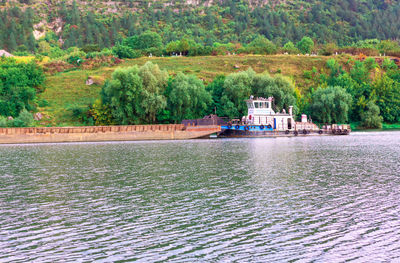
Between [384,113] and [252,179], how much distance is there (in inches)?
3295

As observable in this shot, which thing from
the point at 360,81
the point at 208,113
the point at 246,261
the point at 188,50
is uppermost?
the point at 188,50

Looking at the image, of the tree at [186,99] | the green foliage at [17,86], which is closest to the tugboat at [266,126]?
the tree at [186,99]

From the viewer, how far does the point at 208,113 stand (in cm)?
8981

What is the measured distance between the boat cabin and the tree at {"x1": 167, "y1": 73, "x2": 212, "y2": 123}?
10113 mm

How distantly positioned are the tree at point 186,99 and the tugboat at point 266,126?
27.2 feet

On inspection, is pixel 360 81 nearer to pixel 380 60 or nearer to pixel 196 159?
pixel 380 60

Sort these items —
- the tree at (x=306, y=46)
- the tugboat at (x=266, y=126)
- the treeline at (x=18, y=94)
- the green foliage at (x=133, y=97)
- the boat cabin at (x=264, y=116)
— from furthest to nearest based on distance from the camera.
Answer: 1. the tree at (x=306, y=46)
2. the green foliage at (x=133, y=97)
3. the treeline at (x=18, y=94)
4. the boat cabin at (x=264, y=116)
5. the tugboat at (x=266, y=126)

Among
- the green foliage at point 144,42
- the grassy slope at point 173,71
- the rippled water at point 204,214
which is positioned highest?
the green foliage at point 144,42

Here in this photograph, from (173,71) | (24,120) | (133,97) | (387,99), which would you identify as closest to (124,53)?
(173,71)

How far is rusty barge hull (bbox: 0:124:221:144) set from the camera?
75312 mm

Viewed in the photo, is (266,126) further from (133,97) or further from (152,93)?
(133,97)

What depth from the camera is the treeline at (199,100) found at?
8394cm

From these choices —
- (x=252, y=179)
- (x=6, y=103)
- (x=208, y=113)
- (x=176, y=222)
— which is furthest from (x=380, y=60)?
(x=176, y=222)

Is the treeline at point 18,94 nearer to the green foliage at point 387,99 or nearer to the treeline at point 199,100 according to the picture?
the treeline at point 199,100
